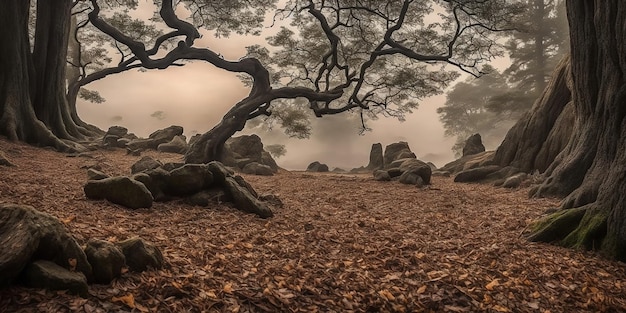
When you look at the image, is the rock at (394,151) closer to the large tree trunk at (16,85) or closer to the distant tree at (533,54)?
the distant tree at (533,54)

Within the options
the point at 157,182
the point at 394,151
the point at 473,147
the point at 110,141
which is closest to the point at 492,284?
the point at 157,182

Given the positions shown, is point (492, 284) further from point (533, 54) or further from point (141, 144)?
point (533, 54)

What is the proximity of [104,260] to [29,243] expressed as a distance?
23.0 inches

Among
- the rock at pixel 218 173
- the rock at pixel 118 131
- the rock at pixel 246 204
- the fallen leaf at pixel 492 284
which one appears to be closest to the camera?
the fallen leaf at pixel 492 284

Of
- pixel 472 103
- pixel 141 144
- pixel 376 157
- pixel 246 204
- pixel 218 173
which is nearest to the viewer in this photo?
pixel 246 204

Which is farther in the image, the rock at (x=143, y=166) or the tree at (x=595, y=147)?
the rock at (x=143, y=166)

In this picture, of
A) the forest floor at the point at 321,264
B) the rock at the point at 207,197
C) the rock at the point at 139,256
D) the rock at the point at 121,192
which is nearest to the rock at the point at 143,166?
the forest floor at the point at 321,264

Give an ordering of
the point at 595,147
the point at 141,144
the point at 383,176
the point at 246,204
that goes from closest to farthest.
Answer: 1. the point at 246,204
2. the point at 595,147
3. the point at 383,176
4. the point at 141,144

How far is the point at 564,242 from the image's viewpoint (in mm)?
5578

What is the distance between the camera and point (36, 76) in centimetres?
1502

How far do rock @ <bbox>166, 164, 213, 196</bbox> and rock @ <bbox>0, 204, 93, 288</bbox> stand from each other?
155 inches

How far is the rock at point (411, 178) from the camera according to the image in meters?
14.0

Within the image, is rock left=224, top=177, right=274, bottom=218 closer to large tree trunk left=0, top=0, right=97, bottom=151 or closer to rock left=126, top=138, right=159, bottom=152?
large tree trunk left=0, top=0, right=97, bottom=151

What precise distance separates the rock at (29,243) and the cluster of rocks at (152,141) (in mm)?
15154
